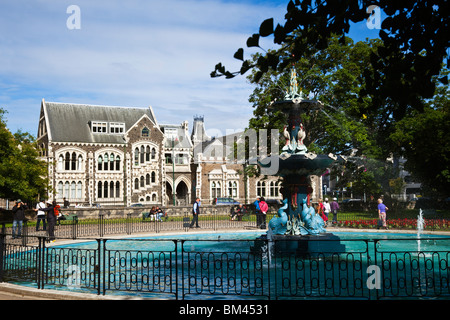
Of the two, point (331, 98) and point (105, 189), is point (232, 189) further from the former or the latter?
point (331, 98)

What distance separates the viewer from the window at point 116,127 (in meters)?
57.9

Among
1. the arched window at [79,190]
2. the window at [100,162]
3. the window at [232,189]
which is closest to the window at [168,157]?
the window at [232,189]

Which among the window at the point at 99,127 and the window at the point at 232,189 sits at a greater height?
the window at the point at 99,127

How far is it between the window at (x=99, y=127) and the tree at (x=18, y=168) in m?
15.5

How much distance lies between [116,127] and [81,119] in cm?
464

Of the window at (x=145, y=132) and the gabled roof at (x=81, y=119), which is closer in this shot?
the gabled roof at (x=81, y=119)

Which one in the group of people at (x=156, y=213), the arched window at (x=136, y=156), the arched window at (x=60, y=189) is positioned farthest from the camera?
the arched window at (x=136, y=156)

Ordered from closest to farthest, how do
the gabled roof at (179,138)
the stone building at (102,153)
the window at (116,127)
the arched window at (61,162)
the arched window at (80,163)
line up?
the arched window at (61,162) → the stone building at (102,153) → the arched window at (80,163) → the window at (116,127) → the gabled roof at (179,138)

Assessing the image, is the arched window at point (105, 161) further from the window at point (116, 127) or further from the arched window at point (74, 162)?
the arched window at point (74, 162)

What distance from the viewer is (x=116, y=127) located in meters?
58.4

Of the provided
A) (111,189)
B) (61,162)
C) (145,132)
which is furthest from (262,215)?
(145,132)

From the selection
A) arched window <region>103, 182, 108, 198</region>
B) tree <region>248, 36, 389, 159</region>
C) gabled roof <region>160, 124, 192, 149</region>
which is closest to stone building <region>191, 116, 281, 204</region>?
gabled roof <region>160, 124, 192, 149</region>
